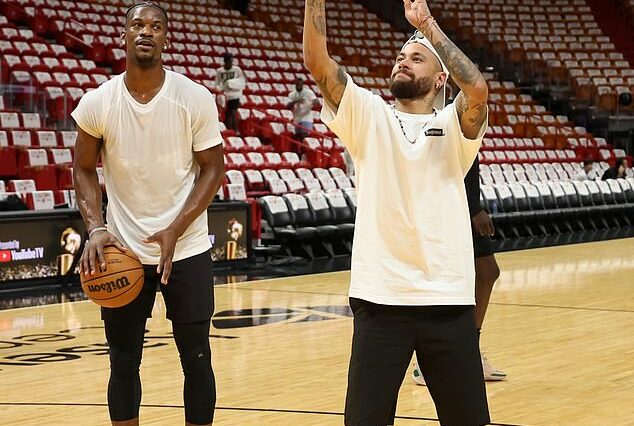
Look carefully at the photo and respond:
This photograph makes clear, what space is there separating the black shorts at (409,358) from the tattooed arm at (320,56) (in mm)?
678

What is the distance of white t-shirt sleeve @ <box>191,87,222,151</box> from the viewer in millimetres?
4406

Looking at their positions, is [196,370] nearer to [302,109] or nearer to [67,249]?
[67,249]

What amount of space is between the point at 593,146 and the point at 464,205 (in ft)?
76.1

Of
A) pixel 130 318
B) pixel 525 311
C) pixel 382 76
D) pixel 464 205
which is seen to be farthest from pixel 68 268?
pixel 382 76

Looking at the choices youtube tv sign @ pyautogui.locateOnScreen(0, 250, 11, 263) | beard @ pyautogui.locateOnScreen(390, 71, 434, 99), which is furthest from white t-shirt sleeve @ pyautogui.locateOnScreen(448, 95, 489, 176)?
youtube tv sign @ pyautogui.locateOnScreen(0, 250, 11, 263)

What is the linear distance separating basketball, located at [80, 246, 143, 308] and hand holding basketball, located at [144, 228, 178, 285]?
0.08 meters

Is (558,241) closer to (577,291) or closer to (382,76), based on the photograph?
(577,291)

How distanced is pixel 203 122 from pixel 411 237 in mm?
1115

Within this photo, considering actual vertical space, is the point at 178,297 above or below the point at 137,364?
above

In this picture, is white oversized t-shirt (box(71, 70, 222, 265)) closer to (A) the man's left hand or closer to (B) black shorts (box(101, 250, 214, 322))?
(B) black shorts (box(101, 250, 214, 322))

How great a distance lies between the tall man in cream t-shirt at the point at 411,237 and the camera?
12.0 feet

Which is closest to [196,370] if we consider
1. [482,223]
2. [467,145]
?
[467,145]

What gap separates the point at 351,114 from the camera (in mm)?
3703

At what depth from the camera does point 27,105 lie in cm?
1598
